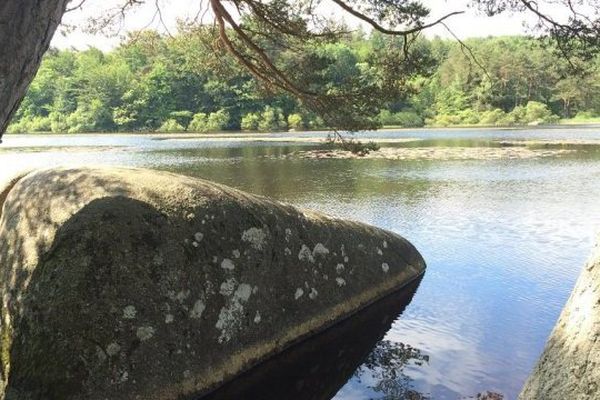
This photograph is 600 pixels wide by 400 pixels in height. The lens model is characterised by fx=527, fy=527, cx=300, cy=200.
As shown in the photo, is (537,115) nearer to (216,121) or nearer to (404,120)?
(404,120)

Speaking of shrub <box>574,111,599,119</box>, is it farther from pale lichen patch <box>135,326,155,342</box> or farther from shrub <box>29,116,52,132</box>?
pale lichen patch <box>135,326,155,342</box>

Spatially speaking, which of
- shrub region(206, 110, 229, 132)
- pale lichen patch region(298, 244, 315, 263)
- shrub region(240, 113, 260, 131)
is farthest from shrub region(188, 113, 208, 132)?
pale lichen patch region(298, 244, 315, 263)

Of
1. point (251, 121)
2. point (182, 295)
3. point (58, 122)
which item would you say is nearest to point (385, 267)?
point (182, 295)

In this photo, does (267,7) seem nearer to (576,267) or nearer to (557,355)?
(576,267)

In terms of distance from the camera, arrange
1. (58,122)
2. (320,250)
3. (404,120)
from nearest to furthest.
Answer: (320,250) < (404,120) < (58,122)

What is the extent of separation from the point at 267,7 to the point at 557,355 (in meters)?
8.39

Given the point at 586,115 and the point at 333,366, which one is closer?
the point at 333,366

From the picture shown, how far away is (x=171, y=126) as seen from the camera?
74.4 meters

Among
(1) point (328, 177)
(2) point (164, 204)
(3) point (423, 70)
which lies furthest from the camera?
(1) point (328, 177)

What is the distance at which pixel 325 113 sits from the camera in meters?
9.69

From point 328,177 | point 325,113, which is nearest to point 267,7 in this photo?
point 325,113

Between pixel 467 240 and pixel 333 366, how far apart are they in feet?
21.7

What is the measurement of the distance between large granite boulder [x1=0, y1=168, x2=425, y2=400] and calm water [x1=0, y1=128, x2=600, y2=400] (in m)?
1.35

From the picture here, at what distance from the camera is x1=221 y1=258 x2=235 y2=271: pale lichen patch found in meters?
5.68
